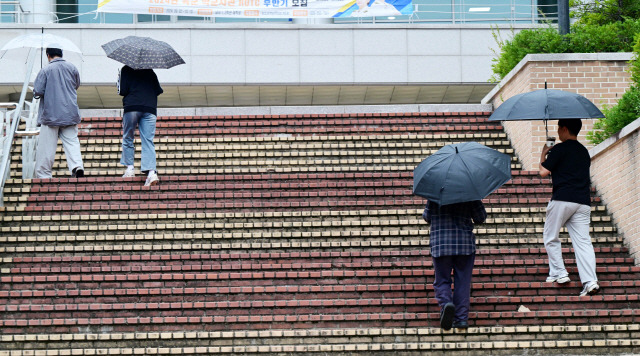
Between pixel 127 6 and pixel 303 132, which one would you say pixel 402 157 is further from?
pixel 127 6

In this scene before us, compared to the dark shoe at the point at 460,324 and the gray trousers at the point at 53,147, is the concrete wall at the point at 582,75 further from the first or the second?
the gray trousers at the point at 53,147

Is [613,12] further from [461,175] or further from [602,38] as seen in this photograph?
[461,175]

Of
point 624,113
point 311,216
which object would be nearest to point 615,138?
point 624,113

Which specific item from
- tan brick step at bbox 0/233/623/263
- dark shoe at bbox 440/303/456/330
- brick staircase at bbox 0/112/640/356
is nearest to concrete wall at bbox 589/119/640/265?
brick staircase at bbox 0/112/640/356

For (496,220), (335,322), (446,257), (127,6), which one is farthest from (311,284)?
(127,6)

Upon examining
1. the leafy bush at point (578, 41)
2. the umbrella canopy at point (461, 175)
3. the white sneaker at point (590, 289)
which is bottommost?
the white sneaker at point (590, 289)

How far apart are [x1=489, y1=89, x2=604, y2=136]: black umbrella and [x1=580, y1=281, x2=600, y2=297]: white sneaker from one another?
1596 millimetres

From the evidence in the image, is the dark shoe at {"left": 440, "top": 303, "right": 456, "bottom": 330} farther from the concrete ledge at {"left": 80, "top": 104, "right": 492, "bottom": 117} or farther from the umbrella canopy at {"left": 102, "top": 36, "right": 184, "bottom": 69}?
the concrete ledge at {"left": 80, "top": 104, "right": 492, "bottom": 117}

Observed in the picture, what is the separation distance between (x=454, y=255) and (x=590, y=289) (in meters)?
1.54

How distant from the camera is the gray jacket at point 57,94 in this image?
38.7 feet

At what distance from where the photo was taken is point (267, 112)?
13.9m

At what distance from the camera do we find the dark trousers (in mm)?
8445

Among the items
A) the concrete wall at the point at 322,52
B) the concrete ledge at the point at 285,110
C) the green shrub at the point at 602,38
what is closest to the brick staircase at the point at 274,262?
the concrete ledge at the point at 285,110

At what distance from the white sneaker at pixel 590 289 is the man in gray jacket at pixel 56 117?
19.5 feet
